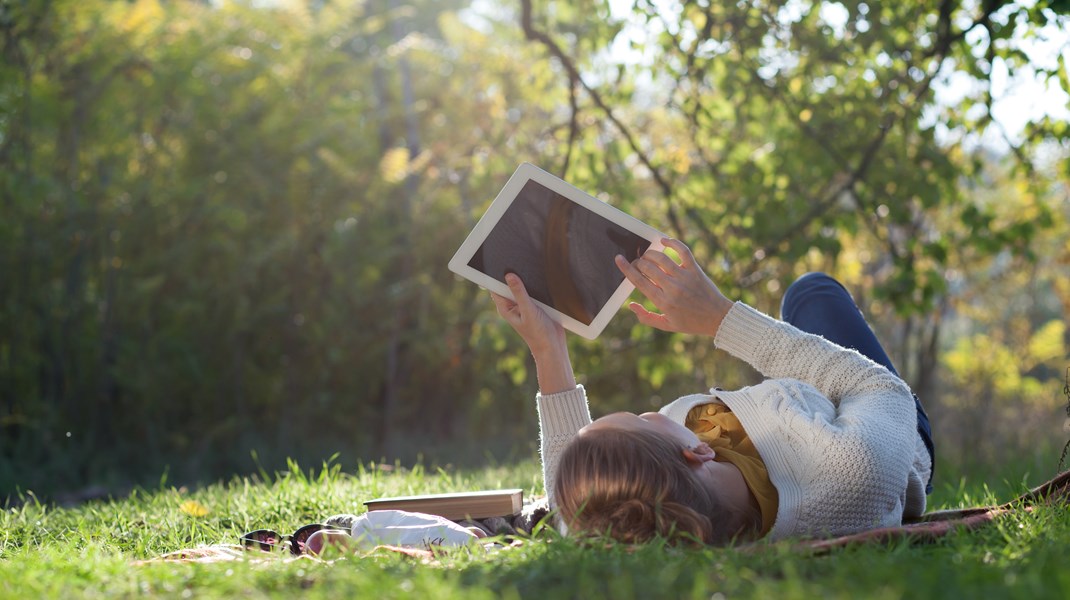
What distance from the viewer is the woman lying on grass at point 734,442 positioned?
2.33 m

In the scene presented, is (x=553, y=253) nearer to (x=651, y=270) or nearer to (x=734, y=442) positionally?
(x=651, y=270)

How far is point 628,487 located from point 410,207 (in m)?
5.71

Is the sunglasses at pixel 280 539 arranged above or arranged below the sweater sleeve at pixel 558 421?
below

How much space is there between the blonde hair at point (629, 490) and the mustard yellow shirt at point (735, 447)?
289 millimetres

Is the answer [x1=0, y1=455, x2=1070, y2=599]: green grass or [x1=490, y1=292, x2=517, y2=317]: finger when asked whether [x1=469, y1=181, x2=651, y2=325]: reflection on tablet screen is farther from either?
[x1=0, y1=455, x2=1070, y2=599]: green grass

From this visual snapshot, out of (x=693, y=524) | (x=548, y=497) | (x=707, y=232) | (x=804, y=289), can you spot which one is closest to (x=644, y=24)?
(x=707, y=232)

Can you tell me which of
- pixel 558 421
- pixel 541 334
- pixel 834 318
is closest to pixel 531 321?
pixel 541 334

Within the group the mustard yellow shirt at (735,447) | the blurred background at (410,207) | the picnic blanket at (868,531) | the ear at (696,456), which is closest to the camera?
the picnic blanket at (868,531)

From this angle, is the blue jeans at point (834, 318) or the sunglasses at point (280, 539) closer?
the sunglasses at point (280, 539)

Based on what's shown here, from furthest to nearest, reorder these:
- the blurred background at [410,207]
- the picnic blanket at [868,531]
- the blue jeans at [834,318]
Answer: the blurred background at [410,207] < the blue jeans at [834,318] < the picnic blanket at [868,531]

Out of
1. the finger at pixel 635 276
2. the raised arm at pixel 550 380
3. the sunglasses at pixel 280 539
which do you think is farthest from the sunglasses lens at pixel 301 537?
the finger at pixel 635 276

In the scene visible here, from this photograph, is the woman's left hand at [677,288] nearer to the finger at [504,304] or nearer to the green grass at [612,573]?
the finger at [504,304]

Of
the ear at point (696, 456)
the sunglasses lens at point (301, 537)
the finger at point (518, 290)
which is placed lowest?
the sunglasses lens at point (301, 537)

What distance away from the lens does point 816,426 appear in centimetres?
251
